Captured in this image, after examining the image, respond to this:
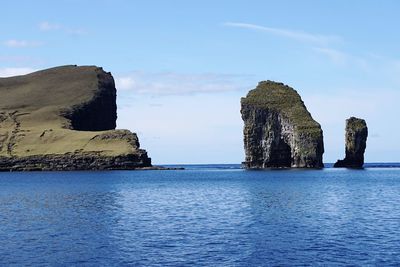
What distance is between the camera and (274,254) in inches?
1865

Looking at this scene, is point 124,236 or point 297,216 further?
point 297,216

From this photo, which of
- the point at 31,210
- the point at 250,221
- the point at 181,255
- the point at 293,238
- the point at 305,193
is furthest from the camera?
the point at 305,193

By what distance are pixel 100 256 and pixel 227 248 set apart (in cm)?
1020

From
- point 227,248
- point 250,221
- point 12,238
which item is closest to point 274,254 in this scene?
point 227,248

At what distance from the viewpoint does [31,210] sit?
84.3 meters

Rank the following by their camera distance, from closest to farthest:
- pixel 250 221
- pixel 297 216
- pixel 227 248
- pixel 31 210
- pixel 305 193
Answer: pixel 227 248 → pixel 250 221 → pixel 297 216 → pixel 31 210 → pixel 305 193

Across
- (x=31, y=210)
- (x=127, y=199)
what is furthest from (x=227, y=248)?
(x=127, y=199)

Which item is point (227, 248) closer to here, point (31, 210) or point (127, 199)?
point (31, 210)

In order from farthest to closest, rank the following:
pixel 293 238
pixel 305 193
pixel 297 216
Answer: pixel 305 193 → pixel 297 216 → pixel 293 238

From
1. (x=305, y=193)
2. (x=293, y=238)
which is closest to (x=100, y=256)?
(x=293, y=238)

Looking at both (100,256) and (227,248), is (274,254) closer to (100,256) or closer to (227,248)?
(227,248)

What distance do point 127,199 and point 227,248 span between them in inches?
2186

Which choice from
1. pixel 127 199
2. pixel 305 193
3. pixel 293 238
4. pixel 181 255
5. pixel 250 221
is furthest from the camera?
pixel 305 193

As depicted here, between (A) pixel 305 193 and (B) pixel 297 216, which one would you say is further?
(A) pixel 305 193
